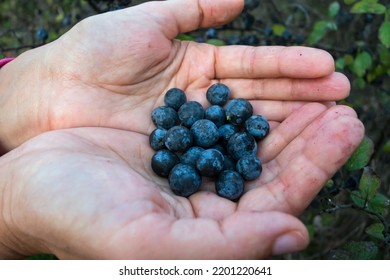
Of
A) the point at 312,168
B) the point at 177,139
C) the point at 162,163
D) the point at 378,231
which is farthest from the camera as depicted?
the point at 177,139

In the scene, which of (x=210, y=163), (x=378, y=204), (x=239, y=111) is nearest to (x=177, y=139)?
(x=210, y=163)

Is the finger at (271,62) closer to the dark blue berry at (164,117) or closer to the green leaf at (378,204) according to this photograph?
the dark blue berry at (164,117)

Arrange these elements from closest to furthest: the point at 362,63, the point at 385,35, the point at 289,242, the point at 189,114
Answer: the point at 289,242, the point at 189,114, the point at 385,35, the point at 362,63

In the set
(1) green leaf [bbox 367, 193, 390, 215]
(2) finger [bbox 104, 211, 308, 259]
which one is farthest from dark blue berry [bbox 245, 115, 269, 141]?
(2) finger [bbox 104, 211, 308, 259]

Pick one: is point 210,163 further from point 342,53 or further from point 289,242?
point 342,53

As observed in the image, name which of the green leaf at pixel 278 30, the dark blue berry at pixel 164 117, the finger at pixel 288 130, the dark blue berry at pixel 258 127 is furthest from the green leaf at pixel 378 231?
the green leaf at pixel 278 30

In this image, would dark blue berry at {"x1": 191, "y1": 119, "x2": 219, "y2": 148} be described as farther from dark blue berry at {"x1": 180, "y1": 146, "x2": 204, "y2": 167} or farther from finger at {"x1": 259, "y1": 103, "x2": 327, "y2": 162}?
finger at {"x1": 259, "y1": 103, "x2": 327, "y2": 162}

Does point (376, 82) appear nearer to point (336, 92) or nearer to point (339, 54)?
point (339, 54)
